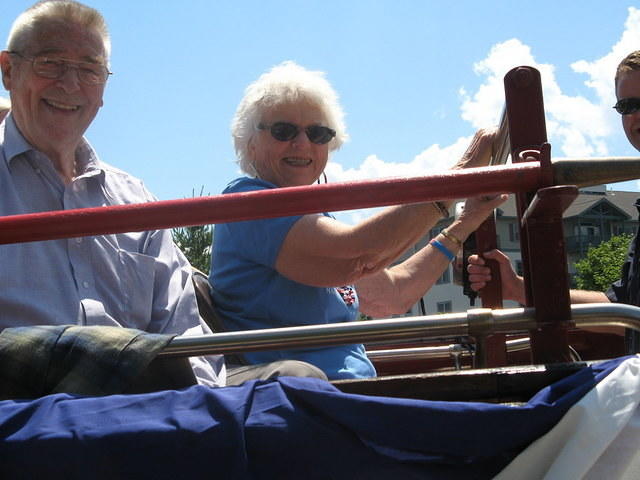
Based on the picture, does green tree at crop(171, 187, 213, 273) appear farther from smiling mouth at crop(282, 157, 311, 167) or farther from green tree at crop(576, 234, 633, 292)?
green tree at crop(576, 234, 633, 292)

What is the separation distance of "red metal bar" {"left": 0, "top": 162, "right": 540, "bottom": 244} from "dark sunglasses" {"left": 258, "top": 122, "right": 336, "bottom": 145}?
1239 mm

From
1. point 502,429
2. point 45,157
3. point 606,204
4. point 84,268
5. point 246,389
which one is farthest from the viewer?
point 606,204

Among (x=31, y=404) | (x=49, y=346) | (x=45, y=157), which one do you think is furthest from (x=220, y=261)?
(x=31, y=404)

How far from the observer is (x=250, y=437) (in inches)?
49.6

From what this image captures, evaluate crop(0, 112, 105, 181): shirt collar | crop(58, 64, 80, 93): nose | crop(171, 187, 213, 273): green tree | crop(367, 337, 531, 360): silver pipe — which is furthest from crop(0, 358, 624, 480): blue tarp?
crop(171, 187, 213, 273): green tree

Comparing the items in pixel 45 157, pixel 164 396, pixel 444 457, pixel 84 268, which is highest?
pixel 45 157

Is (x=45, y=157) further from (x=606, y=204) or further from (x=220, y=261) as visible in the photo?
(x=606, y=204)

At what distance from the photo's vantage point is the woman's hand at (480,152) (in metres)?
2.07

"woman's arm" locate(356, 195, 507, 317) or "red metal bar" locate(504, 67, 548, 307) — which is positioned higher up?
"red metal bar" locate(504, 67, 548, 307)

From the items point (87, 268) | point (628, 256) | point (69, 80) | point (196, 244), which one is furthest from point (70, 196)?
point (196, 244)

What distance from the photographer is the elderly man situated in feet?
7.09

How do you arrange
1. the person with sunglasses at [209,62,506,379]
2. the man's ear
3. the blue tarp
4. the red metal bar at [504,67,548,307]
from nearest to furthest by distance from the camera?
the blue tarp < the red metal bar at [504,67,548,307] < the person with sunglasses at [209,62,506,379] < the man's ear

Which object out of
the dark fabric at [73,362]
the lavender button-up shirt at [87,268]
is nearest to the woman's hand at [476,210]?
the lavender button-up shirt at [87,268]

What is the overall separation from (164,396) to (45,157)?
4.48 ft
